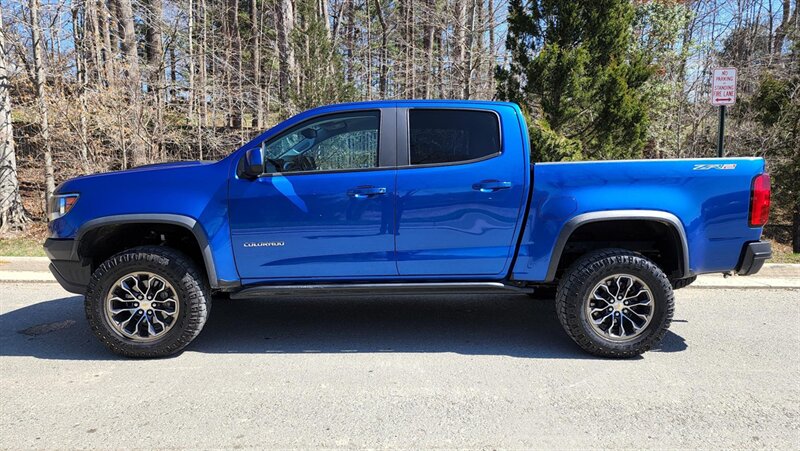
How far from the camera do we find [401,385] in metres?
3.60

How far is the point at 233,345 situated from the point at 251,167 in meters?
1.60

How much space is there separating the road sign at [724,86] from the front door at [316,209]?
17.4 ft

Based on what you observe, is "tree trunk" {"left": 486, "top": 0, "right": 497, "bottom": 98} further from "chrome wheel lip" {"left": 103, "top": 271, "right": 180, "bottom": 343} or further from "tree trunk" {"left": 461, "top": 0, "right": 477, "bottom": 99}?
"chrome wheel lip" {"left": 103, "top": 271, "right": 180, "bottom": 343}

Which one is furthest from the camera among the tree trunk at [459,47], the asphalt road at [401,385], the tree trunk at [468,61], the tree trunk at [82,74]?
the tree trunk at [459,47]

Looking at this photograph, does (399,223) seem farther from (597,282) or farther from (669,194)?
(669,194)

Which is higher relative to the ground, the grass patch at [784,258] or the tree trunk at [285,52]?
the tree trunk at [285,52]

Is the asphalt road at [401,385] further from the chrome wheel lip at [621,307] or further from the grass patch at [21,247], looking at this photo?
the grass patch at [21,247]

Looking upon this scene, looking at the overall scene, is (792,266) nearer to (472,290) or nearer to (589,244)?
(589,244)

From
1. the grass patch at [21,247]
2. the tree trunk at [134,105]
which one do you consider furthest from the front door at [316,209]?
the tree trunk at [134,105]

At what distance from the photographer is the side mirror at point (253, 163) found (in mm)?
3881

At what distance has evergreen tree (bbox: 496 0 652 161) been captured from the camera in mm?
8562

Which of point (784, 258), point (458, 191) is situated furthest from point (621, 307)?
point (784, 258)

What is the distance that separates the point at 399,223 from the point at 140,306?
7.09ft

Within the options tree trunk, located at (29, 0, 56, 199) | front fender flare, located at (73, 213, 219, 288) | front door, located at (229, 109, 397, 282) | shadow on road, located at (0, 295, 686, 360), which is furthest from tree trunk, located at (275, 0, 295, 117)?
front fender flare, located at (73, 213, 219, 288)
